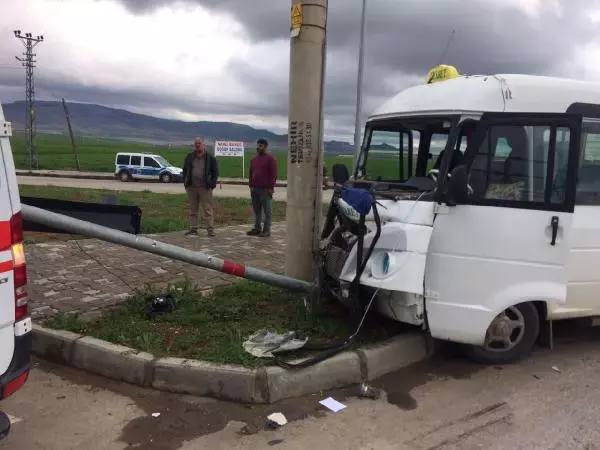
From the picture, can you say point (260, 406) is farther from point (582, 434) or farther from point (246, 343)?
point (582, 434)

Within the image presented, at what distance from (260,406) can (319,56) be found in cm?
360

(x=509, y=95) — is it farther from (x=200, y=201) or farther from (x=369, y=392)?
(x=200, y=201)

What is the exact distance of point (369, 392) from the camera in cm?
434

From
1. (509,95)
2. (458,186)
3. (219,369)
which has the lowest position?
(219,369)

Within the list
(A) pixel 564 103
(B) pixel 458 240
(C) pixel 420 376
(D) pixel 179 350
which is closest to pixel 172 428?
(D) pixel 179 350

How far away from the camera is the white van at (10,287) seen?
290 cm

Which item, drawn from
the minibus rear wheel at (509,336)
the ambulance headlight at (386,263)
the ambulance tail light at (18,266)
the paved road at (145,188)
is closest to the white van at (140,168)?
the paved road at (145,188)

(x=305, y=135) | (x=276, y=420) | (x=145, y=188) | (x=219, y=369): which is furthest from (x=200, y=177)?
(x=145, y=188)

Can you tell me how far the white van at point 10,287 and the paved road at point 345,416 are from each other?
78 cm

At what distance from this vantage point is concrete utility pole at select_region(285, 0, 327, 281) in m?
5.69

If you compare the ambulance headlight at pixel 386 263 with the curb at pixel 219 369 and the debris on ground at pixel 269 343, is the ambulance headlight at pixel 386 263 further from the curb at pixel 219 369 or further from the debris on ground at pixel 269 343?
the debris on ground at pixel 269 343

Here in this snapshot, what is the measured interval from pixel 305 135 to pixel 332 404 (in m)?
2.91

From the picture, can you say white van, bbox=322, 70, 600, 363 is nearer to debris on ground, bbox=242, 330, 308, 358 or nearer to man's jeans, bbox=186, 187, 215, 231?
debris on ground, bbox=242, 330, 308, 358

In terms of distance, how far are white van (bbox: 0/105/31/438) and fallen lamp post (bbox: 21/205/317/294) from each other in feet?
4.39
